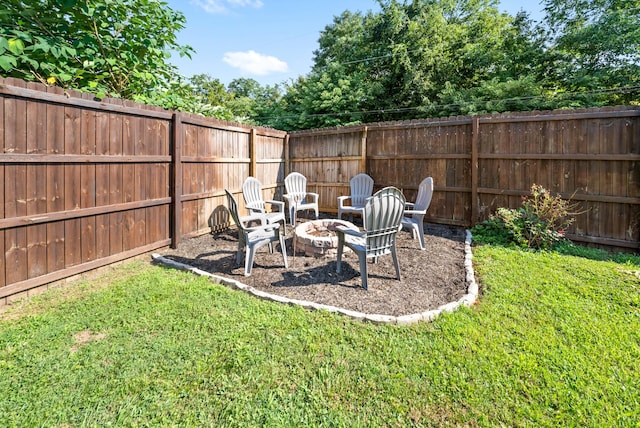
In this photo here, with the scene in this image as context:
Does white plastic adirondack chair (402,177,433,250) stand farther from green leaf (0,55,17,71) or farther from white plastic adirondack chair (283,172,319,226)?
green leaf (0,55,17,71)

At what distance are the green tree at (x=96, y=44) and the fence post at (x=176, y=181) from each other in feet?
2.97

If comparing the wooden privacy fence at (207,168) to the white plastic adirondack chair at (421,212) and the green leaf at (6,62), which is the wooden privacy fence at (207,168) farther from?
the white plastic adirondack chair at (421,212)

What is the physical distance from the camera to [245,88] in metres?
23.0

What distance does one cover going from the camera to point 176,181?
4.26 m

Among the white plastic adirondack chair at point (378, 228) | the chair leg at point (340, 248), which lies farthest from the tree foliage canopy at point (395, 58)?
the white plastic adirondack chair at point (378, 228)

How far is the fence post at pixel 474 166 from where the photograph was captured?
16.9 feet

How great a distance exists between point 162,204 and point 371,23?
561 inches

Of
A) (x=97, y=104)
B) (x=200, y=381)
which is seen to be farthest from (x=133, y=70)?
(x=200, y=381)

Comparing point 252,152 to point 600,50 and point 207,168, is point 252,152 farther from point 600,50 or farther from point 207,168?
point 600,50

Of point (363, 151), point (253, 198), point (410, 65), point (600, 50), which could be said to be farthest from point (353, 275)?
point (600, 50)

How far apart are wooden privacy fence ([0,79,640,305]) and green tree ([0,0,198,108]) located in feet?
2.15

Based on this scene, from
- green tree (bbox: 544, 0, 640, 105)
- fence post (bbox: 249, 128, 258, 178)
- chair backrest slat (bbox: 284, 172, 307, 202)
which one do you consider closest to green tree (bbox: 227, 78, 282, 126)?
fence post (bbox: 249, 128, 258, 178)

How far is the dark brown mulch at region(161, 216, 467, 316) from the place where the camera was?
2.74 meters

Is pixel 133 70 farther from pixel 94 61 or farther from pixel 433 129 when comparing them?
pixel 433 129
